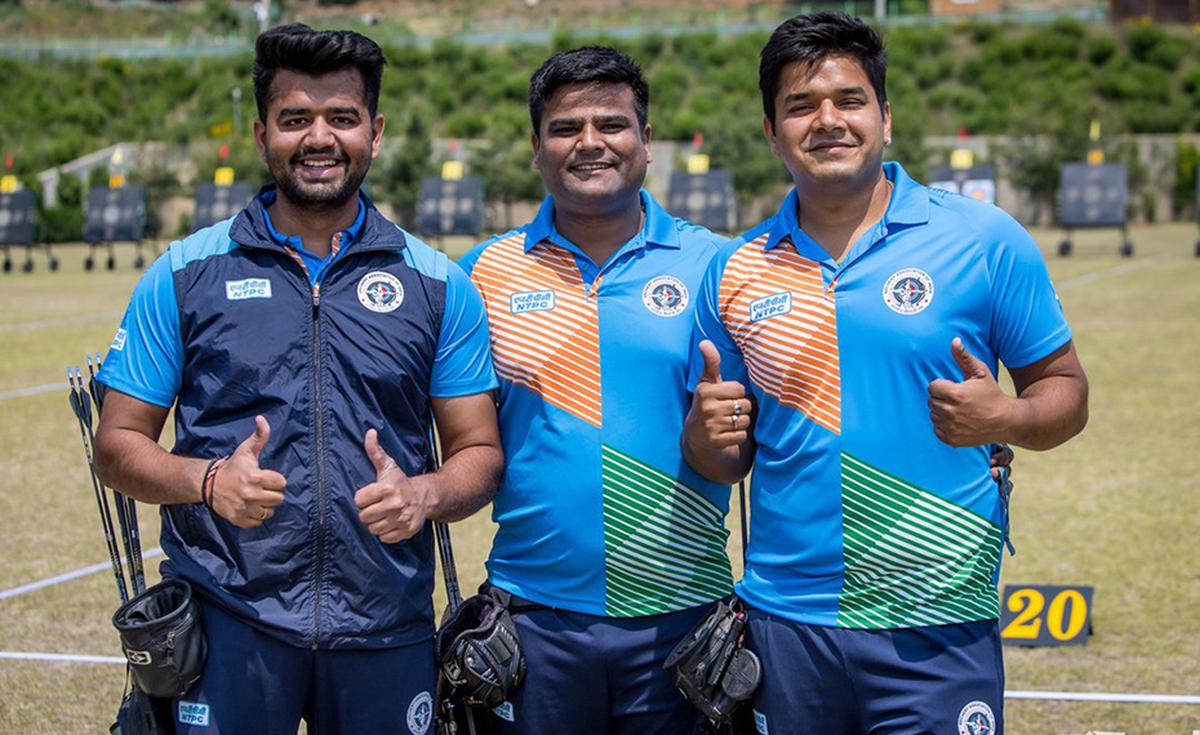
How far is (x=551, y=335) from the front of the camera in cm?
361

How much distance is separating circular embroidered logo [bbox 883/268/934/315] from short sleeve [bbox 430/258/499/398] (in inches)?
36.4

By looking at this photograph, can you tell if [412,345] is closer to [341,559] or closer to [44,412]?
[341,559]

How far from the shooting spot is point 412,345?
10.6 ft

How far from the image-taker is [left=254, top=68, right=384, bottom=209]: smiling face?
3.26m

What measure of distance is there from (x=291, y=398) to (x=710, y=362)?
2.96 ft

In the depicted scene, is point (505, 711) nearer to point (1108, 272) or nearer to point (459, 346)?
point (459, 346)

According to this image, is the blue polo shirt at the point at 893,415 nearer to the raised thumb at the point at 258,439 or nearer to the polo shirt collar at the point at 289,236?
the polo shirt collar at the point at 289,236

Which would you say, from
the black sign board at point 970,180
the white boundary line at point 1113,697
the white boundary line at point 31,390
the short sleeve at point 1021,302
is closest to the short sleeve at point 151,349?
the short sleeve at point 1021,302

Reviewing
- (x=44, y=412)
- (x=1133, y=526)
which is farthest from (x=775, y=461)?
(x=44, y=412)

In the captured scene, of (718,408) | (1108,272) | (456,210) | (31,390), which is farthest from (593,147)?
(456,210)

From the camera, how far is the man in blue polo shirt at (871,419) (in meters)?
3.10

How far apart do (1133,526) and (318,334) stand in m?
5.77

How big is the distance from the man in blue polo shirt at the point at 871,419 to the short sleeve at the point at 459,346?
0.52m

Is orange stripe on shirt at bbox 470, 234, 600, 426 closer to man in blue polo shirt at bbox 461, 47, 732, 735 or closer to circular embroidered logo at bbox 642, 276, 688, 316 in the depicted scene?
man in blue polo shirt at bbox 461, 47, 732, 735
